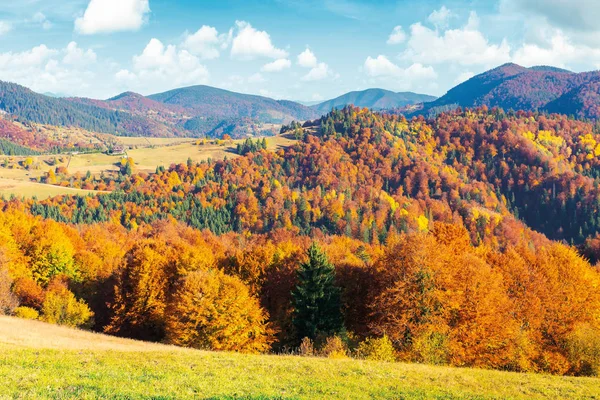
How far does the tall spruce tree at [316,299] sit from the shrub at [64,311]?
1169 inches

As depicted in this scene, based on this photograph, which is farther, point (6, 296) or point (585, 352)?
point (6, 296)

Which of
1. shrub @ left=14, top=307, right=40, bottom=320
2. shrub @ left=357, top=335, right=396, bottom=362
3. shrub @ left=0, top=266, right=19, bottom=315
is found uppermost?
shrub @ left=357, top=335, right=396, bottom=362

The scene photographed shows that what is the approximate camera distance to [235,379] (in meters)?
22.4

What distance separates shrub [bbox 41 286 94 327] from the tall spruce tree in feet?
97.4

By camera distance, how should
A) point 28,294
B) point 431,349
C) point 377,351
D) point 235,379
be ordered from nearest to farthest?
point 235,379 < point 377,351 < point 431,349 < point 28,294

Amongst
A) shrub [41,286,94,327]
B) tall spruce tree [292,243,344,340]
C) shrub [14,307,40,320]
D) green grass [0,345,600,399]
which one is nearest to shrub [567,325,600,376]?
green grass [0,345,600,399]

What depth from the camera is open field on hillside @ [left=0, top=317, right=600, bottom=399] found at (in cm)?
1816

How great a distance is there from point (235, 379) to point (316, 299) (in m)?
31.6

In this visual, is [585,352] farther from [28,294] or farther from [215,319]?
[28,294]

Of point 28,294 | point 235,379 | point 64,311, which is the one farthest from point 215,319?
point 28,294

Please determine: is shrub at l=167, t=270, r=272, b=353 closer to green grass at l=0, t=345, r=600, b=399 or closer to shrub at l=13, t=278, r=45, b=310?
green grass at l=0, t=345, r=600, b=399

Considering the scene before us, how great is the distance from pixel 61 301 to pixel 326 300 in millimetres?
36332

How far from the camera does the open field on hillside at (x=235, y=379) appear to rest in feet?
59.6

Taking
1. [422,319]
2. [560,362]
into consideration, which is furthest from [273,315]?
[560,362]
